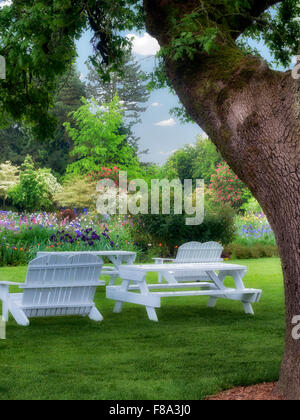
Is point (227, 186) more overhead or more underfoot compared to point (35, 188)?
more overhead

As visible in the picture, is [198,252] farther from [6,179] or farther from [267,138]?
[6,179]

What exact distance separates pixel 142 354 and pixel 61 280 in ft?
6.65

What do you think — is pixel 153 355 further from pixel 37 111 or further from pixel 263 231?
pixel 263 231

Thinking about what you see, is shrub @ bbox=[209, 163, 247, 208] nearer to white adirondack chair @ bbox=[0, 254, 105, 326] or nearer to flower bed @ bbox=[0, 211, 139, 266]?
flower bed @ bbox=[0, 211, 139, 266]

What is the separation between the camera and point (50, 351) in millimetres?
6109

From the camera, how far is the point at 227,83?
4.92 m

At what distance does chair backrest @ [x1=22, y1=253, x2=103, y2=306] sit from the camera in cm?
732

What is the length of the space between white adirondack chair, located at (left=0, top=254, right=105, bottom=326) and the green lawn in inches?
7.6

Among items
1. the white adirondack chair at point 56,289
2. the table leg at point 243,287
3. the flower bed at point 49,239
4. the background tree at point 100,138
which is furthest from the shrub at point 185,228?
the background tree at point 100,138

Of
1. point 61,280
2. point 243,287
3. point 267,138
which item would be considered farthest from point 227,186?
point 267,138

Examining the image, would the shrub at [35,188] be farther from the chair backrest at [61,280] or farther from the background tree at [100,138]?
the chair backrest at [61,280]

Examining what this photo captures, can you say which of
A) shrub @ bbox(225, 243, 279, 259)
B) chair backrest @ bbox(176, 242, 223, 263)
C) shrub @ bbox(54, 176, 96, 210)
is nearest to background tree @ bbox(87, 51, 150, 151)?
shrub @ bbox(54, 176, 96, 210)

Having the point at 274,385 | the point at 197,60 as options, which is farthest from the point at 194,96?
the point at 274,385
